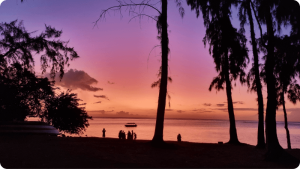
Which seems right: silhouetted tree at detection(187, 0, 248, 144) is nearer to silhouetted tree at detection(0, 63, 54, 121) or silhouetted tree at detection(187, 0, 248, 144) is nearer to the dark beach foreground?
the dark beach foreground

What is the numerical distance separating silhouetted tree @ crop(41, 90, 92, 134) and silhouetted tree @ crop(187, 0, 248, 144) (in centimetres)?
1845

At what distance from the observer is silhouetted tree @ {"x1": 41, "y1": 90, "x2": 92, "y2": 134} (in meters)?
29.4

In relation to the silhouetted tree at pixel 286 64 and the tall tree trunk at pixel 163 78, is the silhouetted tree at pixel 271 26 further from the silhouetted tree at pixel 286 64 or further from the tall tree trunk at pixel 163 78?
the tall tree trunk at pixel 163 78

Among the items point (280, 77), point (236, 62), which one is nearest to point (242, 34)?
point (236, 62)

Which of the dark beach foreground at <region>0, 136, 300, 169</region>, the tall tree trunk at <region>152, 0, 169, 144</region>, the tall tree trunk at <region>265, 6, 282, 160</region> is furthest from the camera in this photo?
the tall tree trunk at <region>152, 0, 169, 144</region>

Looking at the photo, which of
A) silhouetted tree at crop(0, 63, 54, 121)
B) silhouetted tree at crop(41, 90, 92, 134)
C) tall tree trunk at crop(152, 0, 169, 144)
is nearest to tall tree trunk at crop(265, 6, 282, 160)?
tall tree trunk at crop(152, 0, 169, 144)

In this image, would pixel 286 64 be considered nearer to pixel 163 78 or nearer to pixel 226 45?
pixel 226 45

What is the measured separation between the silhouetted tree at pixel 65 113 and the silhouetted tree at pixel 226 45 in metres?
18.4

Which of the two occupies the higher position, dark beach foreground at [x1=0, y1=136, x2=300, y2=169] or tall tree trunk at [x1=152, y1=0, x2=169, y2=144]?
tall tree trunk at [x1=152, y1=0, x2=169, y2=144]

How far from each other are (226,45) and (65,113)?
67.1 feet

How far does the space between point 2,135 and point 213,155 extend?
41.1ft

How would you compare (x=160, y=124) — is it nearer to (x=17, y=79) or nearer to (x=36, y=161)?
(x=36, y=161)

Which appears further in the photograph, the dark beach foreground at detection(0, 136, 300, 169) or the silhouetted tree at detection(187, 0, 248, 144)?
the silhouetted tree at detection(187, 0, 248, 144)

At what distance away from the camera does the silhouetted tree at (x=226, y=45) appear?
21547 mm
